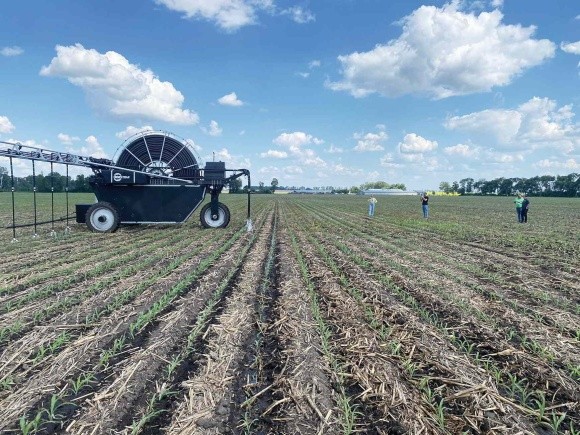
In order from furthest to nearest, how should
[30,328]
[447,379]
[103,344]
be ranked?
[30,328], [103,344], [447,379]

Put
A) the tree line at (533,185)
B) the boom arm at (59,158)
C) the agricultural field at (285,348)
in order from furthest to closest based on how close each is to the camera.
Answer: the tree line at (533,185)
the boom arm at (59,158)
the agricultural field at (285,348)

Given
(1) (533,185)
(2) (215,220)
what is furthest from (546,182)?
(2) (215,220)

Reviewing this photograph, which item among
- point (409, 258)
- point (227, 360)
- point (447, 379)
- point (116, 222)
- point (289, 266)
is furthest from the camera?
point (116, 222)

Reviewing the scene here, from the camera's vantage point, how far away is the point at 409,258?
11297mm

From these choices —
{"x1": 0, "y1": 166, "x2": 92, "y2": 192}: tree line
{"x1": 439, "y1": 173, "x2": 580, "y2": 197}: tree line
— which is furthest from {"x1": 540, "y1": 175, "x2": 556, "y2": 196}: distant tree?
{"x1": 0, "y1": 166, "x2": 92, "y2": 192}: tree line

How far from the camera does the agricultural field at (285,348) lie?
3.48 m

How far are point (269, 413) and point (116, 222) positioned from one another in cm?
1425

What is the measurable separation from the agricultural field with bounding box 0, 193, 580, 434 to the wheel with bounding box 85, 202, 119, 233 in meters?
5.76

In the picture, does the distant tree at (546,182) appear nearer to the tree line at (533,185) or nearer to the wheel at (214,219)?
the tree line at (533,185)

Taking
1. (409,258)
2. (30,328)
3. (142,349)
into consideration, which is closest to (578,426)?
(142,349)

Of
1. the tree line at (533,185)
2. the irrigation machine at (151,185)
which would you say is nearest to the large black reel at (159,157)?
the irrigation machine at (151,185)

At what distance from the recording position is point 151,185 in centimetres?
1619

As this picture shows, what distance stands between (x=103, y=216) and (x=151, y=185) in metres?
2.37

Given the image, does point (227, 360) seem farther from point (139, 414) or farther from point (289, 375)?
point (139, 414)
